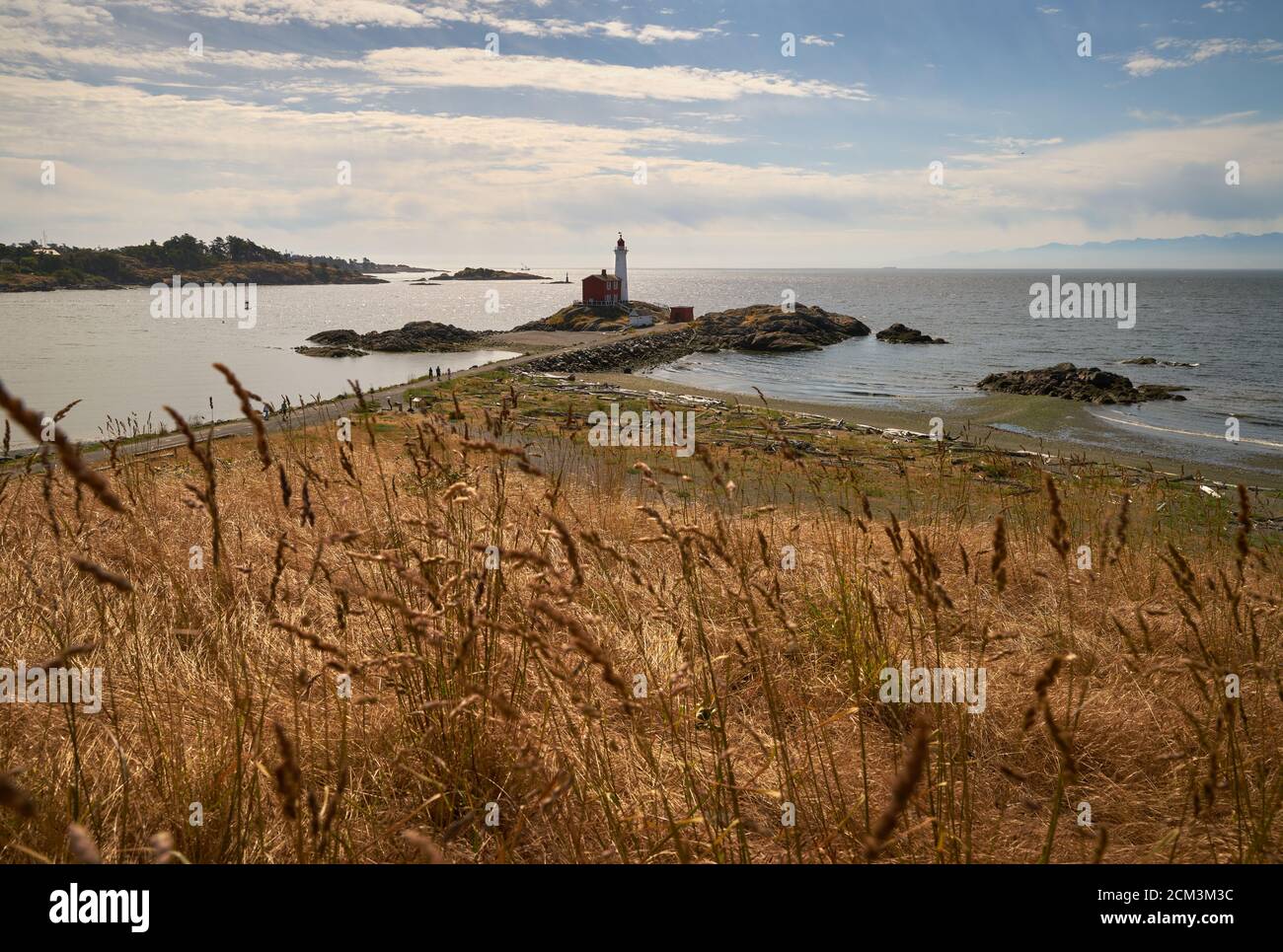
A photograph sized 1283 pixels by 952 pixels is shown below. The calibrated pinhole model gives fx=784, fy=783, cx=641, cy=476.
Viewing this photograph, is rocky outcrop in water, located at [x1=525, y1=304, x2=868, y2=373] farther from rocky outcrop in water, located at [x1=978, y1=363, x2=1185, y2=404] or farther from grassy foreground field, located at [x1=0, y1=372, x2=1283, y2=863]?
grassy foreground field, located at [x1=0, y1=372, x2=1283, y2=863]

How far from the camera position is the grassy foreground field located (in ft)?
6.68

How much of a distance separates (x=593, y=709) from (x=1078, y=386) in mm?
35579

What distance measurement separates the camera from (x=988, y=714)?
11.5ft

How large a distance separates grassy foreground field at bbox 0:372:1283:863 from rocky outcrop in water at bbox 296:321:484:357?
48618 millimetres

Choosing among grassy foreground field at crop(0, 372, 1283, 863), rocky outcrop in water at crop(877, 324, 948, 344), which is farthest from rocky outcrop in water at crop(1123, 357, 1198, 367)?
grassy foreground field at crop(0, 372, 1283, 863)

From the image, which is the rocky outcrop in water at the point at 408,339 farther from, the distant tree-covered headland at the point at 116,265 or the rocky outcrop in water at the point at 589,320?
the distant tree-covered headland at the point at 116,265

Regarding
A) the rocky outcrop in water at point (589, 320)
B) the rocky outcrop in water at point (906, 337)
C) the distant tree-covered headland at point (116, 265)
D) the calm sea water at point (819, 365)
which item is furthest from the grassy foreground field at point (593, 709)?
the distant tree-covered headland at point (116, 265)

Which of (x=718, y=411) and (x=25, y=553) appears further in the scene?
(x=718, y=411)

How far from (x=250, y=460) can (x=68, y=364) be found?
30.3 m

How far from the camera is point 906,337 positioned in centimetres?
5912

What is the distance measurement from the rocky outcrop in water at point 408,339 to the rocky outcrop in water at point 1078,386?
109 feet

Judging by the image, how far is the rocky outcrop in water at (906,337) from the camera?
58.2m
